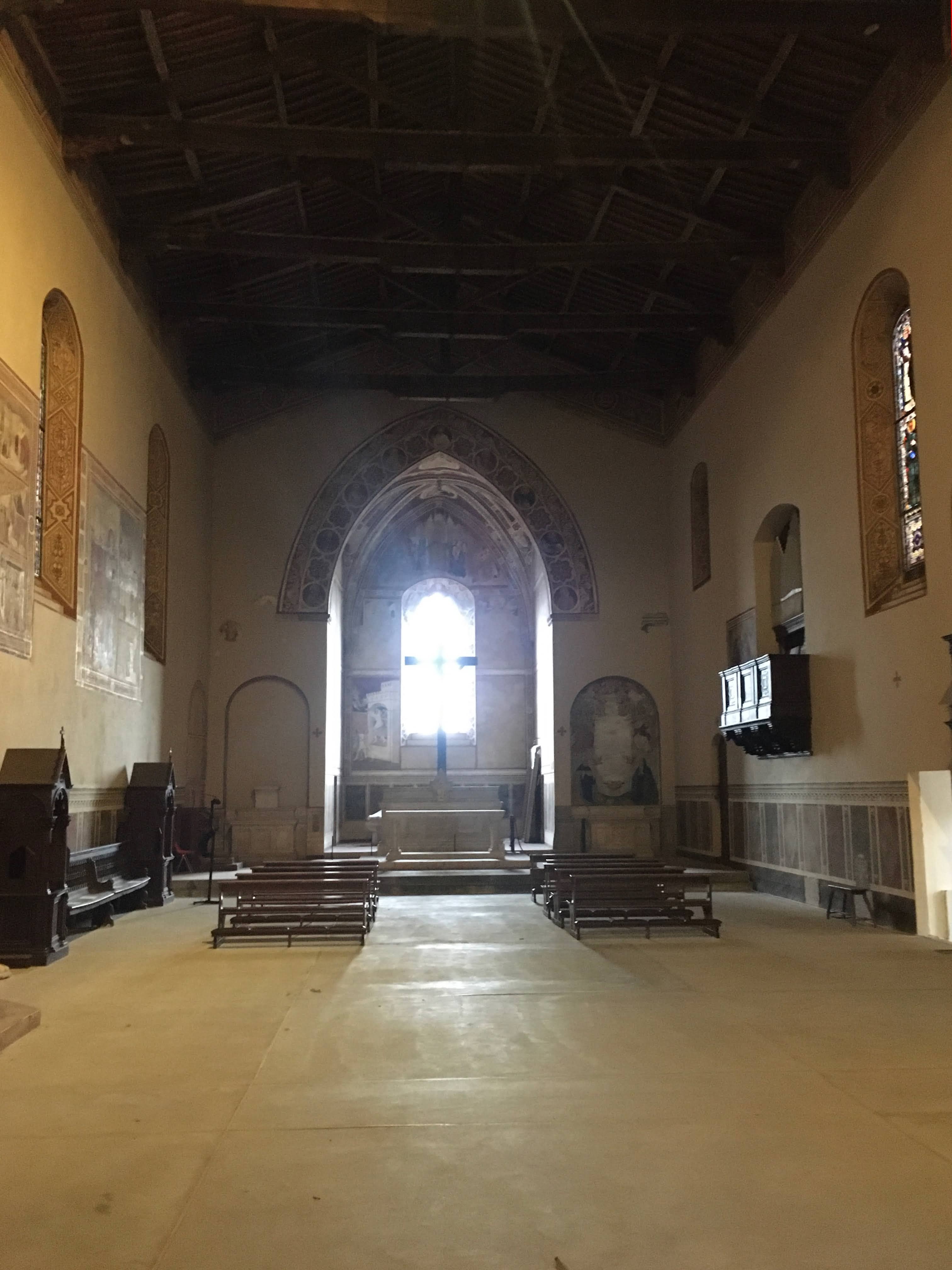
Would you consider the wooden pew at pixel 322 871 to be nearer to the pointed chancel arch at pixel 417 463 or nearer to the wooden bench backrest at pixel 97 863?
the wooden bench backrest at pixel 97 863

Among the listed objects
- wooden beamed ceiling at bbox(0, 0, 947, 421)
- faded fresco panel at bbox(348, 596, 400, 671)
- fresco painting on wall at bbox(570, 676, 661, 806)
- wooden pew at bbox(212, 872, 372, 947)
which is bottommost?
wooden pew at bbox(212, 872, 372, 947)

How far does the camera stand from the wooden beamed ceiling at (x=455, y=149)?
33.8ft

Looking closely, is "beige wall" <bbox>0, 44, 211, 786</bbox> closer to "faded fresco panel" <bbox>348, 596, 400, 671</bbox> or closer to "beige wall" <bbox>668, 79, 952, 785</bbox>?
"faded fresco panel" <bbox>348, 596, 400, 671</bbox>

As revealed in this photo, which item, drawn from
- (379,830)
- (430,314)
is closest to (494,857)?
(379,830)

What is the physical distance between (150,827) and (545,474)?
33.4 ft

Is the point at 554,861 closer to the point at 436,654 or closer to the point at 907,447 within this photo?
the point at 907,447

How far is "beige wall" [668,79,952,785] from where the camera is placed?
10.1m

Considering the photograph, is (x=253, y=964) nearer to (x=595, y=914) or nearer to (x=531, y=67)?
(x=595, y=914)

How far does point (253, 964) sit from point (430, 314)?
12.1 m

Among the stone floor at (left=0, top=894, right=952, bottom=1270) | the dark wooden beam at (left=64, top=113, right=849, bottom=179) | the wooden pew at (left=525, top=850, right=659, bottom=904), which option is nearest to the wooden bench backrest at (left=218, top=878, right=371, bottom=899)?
the stone floor at (left=0, top=894, right=952, bottom=1270)

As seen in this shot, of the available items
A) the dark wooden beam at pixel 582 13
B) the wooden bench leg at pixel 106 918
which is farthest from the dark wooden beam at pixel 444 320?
the wooden bench leg at pixel 106 918

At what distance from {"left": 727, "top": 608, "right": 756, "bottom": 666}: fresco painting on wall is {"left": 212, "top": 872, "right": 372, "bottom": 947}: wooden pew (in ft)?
22.2

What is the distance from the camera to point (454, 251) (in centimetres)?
1512

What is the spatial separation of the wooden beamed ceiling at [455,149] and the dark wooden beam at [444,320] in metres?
0.05
